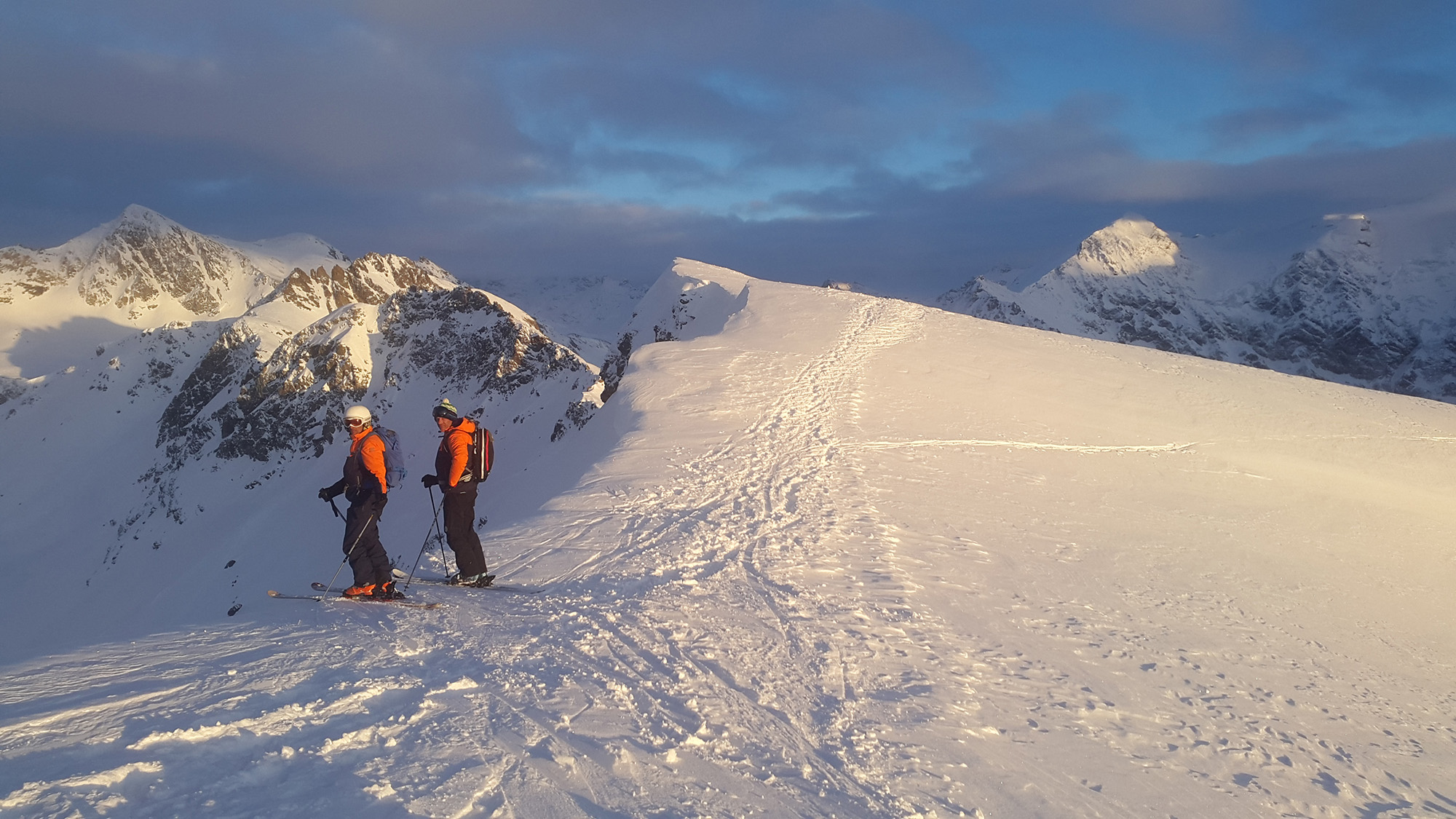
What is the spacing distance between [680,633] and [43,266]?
21680 cm

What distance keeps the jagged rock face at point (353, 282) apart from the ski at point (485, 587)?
68.3 meters

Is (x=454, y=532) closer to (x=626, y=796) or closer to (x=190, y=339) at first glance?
(x=626, y=796)

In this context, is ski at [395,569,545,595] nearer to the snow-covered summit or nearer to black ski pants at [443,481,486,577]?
black ski pants at [443,481,486,577]

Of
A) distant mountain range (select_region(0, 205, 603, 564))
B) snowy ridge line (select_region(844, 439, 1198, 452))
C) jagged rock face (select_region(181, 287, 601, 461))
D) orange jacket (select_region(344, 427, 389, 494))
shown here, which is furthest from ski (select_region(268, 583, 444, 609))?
jagged rock face (select_region(181, 287, 601, 461))

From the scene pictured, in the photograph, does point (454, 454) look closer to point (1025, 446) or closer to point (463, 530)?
point (463, 530)

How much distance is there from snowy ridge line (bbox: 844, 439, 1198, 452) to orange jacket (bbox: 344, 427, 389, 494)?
8.57 m

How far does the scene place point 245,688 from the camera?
5668 mm

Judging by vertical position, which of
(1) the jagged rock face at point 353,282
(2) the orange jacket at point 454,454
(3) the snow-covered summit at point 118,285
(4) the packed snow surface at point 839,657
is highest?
(3) the snow-covered summit at point 118,285

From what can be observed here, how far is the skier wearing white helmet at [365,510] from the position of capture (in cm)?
867

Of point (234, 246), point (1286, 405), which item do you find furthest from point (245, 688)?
point (234, 246)

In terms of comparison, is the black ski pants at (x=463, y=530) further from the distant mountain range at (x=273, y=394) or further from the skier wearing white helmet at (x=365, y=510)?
the distant mountain range at (x=273, y=394)

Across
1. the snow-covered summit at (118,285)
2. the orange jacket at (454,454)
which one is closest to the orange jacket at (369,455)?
the orange jacket at (454,454)

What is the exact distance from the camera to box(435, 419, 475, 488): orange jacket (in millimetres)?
8688

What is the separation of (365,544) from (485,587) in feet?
4.87
